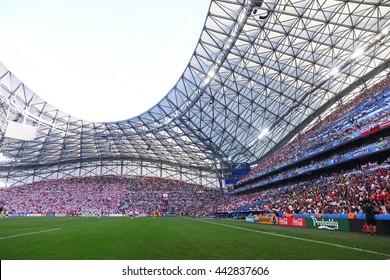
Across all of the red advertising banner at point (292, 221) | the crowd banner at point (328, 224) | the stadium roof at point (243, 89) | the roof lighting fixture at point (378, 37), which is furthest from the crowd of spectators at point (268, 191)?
the roof lighting fixture at point (378, 37)

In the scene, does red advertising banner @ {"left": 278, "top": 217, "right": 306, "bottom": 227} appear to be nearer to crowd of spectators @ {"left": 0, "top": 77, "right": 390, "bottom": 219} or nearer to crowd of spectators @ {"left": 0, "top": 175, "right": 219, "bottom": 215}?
crowd of spectators @ {"left": 0, "top": 77, "right": 390, "bottom": 219}

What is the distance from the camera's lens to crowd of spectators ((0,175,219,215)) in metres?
65.5

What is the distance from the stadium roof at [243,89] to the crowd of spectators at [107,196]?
30.9 feet

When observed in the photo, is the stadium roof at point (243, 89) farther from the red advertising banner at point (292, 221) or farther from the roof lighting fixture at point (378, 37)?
the red advertising banner at point (292, 221)

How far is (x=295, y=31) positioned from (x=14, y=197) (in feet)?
243

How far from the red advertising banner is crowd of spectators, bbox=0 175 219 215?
42992 millimetres

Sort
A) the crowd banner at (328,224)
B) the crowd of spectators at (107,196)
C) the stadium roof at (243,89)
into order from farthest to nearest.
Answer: the crowd of spectators at (107,196) < the stadium roof at (243,89) < the crowd banner at (328,224)

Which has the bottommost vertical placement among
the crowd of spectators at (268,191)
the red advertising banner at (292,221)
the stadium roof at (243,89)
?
the red advertising banner at (292,221)

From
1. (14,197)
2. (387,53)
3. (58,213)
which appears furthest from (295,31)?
(14,197)

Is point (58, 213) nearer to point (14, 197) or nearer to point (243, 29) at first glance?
point (14, 197)

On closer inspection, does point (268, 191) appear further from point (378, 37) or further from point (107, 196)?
point (107, 196)

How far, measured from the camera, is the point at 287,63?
1409 inches

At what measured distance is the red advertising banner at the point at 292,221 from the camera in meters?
21.2

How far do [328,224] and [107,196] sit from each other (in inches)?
2499
